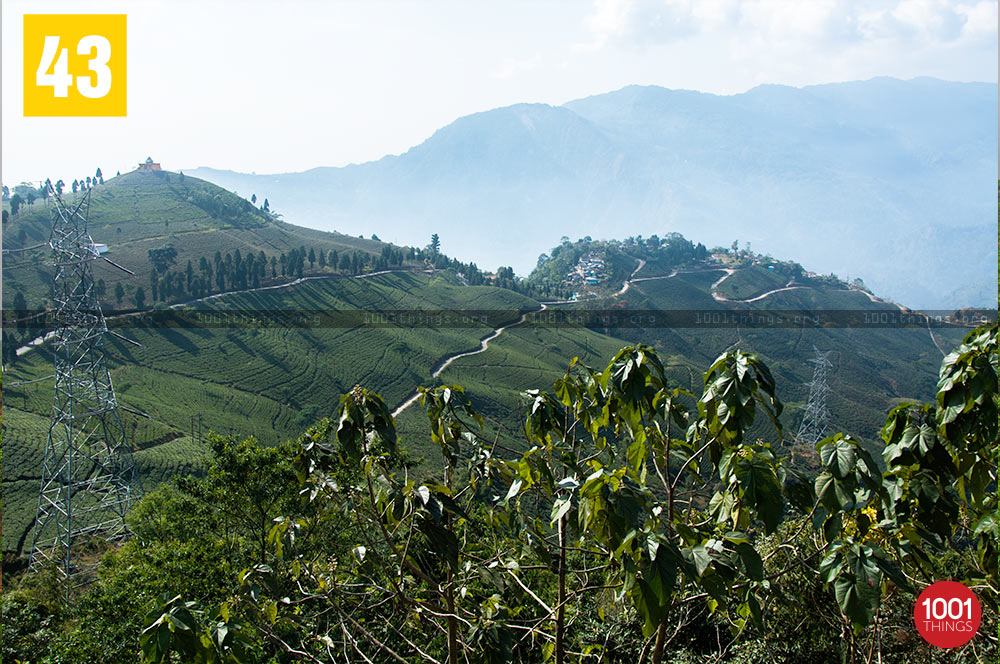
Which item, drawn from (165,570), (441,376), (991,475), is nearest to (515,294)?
(441,376)

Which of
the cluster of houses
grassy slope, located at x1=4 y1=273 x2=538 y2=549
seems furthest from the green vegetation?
grassy slope, located at x1=4 y1=273 x2=538 y2=549

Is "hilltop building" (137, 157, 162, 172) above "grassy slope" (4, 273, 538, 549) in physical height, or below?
above

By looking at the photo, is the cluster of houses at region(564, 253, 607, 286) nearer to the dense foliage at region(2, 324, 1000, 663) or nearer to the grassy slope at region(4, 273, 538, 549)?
the grassy slope at region(4, 273, 538, 549)

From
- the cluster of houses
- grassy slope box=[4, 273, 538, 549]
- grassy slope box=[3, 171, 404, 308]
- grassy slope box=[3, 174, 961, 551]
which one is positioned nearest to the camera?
grassy slope box=[4, 273, 538, 549]

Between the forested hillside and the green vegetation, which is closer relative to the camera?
the forested hillside

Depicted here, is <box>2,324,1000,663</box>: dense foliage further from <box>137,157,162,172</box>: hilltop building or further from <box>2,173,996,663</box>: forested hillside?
<box>137,157,162,172</box>: hilltop building

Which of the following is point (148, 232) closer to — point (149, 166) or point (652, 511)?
point (149, 166)

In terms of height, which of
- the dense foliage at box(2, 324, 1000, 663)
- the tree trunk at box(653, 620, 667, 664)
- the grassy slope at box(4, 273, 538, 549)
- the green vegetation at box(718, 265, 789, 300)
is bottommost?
the grassy slope at box(4, 273, 538, 549)

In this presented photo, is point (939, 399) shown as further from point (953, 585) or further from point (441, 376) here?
point (441, 376)

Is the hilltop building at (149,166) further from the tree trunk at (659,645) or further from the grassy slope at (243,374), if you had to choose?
the tree trunk at (659,645)

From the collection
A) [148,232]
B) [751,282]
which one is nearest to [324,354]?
[148,232]

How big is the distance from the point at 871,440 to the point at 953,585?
65440 mm

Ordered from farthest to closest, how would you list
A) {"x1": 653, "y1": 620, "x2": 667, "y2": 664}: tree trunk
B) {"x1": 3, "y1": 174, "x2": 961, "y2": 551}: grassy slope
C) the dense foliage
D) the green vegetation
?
the green vegetation
{"x1": 3, "y1": 174, "x2": 961, "y2": 551}: grassy slope
{"x1": 653, "y1": 620, "x2": 667, "y2": 664}: tree trunk
the dense foliage

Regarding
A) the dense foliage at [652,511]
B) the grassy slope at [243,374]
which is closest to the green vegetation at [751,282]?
the grassy slope at [243,374]
